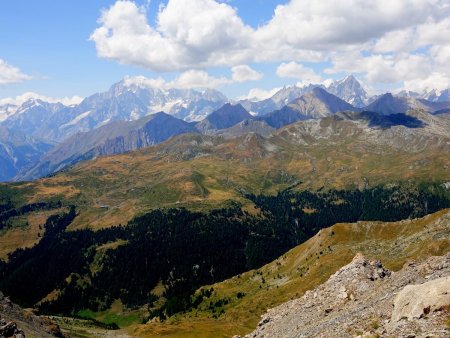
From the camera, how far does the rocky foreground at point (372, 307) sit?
36.5 metres

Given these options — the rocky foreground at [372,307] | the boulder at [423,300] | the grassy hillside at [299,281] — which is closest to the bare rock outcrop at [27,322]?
the rocky foreground at [372,307]

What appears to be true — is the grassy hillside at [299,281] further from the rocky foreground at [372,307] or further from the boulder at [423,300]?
the boulder at [423,300]

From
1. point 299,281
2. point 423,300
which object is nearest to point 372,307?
point 423,300

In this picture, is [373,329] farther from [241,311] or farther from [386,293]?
[241,311]

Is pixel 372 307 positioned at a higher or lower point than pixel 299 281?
higher

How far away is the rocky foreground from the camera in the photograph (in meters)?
36.5

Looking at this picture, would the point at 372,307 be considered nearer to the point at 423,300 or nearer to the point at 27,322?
the point at 423,300

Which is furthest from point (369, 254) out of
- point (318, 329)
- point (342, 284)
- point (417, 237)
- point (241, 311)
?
point (318, 329)

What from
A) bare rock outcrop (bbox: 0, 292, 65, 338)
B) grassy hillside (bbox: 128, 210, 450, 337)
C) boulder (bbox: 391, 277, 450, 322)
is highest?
boulder (bbox: 391, 277, 450, 322)

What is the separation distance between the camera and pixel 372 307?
169 feet

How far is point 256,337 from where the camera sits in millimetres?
77500

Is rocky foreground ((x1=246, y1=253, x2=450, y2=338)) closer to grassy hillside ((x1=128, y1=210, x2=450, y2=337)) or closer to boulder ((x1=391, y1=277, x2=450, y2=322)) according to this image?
boulder ((x1=391, y1=277, x2=450, y2=322))

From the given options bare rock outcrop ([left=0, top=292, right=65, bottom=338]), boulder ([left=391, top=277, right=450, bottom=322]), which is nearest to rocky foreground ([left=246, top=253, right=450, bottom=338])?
boulder ([left=391, top=277, right=450, bottom=322])

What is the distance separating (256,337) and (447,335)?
50.2m
